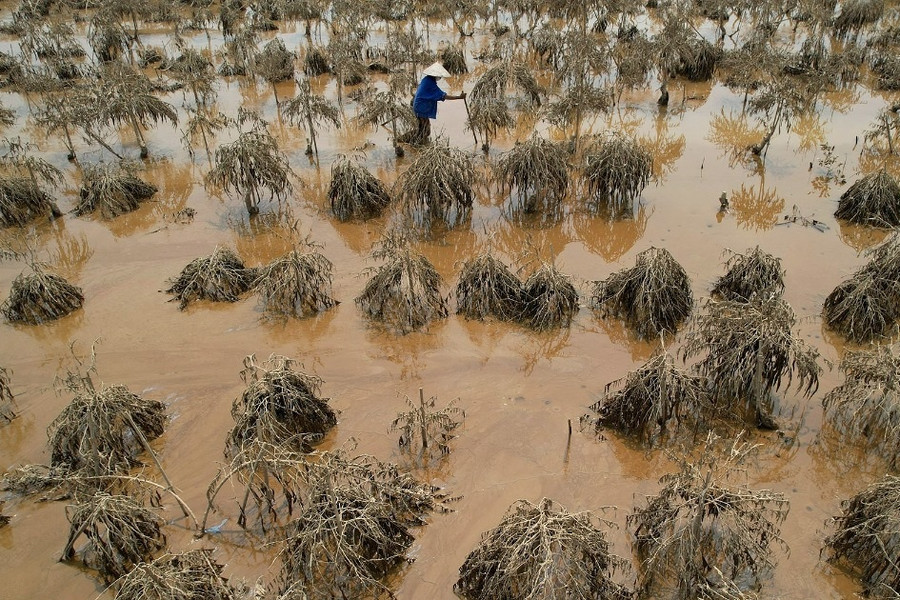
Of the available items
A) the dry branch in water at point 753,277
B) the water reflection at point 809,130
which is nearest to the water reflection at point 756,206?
the water reflection at point 809,130

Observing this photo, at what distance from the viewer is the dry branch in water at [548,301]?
8.45 metres

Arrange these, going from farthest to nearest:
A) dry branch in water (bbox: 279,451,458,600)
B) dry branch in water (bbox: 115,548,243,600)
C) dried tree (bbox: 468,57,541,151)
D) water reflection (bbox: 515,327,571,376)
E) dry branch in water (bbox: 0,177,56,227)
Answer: dried tree (bbox: 468,57,541,151) < dry branch in water (bbox: 0,177,56,227) < water reflection (bbox: 515,327,571,376) < dry branch in water (bbox: 279,451,458,600) < dry branch in water (bbox: 115,548,243,600)

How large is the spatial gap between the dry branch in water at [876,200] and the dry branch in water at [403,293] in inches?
256

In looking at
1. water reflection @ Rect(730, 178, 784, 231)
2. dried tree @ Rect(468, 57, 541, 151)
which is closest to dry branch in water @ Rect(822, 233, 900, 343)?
water reflection @ Rect(730, 178, 784, 231)

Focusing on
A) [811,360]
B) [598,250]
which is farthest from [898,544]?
[598,250]

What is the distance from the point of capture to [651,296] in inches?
323

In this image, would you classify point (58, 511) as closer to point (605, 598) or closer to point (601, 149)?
point (605, 598)

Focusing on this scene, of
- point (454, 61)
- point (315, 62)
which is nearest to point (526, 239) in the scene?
point (454, 61)

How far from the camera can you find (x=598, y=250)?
10148 mm

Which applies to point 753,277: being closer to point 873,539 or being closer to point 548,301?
point 548,301

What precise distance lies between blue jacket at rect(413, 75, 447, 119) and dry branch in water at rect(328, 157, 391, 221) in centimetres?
186

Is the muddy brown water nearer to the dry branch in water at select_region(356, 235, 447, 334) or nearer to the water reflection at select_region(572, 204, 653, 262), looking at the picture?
the water reflection at select_region(572, 204, 653, 262)

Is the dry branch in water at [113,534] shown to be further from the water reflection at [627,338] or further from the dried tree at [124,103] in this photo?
the dried tree at [124,103]

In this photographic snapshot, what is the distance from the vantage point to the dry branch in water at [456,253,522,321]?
8.65m
